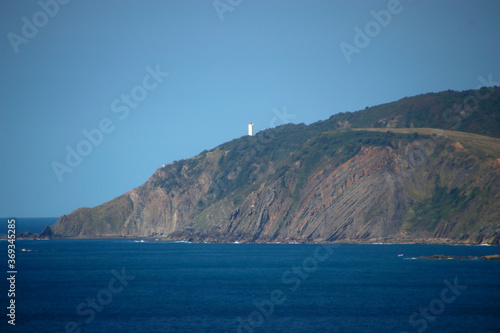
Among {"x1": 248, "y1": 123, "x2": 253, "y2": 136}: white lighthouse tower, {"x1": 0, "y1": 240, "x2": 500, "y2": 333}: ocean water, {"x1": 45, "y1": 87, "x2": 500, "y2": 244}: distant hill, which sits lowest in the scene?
{"x1": 0, "y1": 240, "x2": 500, "y2": 333}: ocean water

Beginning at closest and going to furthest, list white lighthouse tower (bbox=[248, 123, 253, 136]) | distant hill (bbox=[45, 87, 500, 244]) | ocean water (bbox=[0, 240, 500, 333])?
1. ocean water (bbox=[0, 240, 500, 333])
2. distant hill (bbox=[45, 87, 500, 244])
3. white lighthouse tower (bbox=[248, 123, 253, 136])

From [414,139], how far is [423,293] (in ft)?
266

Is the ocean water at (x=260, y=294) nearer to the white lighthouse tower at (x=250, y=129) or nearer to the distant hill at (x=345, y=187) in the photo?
the distant hill at (x=345, y=187)

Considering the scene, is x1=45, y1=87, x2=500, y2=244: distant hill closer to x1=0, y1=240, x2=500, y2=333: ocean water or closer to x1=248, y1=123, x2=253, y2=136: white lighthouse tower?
x1=248, y1=123, x2=253, y2=136: white lighthouse tower

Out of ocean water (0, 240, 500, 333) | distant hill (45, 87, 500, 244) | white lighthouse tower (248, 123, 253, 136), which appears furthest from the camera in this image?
white lighthouse tower (248, 123, 253, 136)

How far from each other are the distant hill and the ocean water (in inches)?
731

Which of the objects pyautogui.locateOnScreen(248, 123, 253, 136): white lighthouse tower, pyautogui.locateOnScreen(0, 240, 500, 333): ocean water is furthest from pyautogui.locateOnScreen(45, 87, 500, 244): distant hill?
pyautogui.locateOnScreen(0, 240, 500, 333): ocean water

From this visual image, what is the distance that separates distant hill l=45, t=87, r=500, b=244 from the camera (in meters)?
119

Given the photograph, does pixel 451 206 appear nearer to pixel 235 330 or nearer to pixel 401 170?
pixel 401 170

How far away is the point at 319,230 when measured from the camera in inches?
5025

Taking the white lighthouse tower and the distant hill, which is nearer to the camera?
the distant hill

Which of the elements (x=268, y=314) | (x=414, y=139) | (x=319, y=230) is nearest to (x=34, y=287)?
(x=268, y=314)

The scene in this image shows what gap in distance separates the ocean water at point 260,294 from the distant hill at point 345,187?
18561mm

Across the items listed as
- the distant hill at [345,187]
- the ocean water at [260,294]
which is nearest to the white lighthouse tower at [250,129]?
the distant hill at [345,187]
